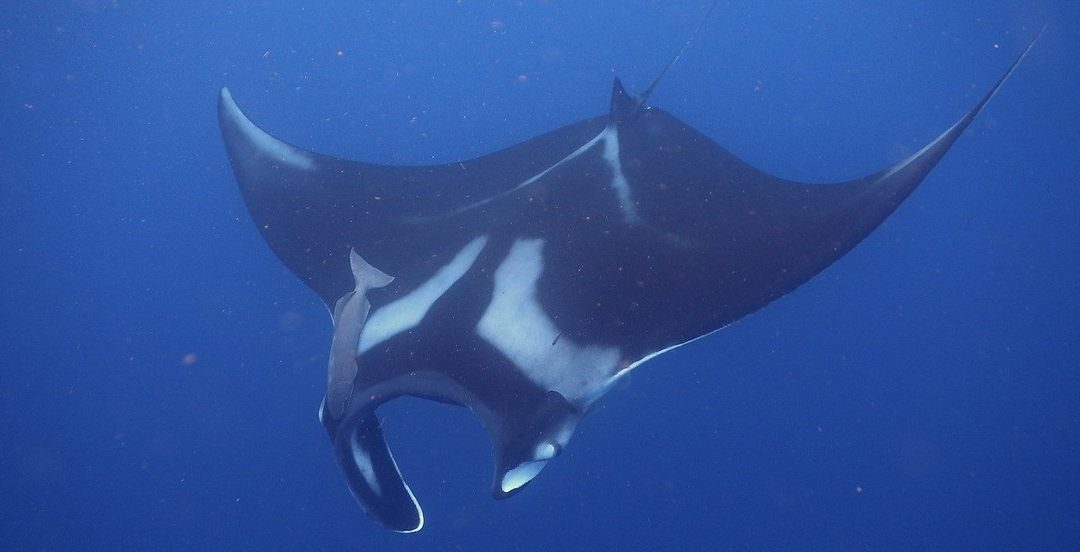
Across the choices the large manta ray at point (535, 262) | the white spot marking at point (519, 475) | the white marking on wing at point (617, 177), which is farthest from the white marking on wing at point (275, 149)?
the white spot marking at point (519, 475)

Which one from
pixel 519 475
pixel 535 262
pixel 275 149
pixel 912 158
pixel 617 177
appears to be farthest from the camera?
pixel 275 149

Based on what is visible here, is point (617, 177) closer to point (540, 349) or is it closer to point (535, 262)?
point (535, 262)

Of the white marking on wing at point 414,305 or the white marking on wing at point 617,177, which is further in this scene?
the white marking on wing at point 617,177

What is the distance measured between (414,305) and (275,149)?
132 centimetres

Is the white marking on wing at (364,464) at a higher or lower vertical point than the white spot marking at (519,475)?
lower

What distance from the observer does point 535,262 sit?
7.52 feet

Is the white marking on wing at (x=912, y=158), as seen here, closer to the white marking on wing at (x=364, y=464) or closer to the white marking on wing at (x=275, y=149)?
the white marking on wing at (x=364, y=464)

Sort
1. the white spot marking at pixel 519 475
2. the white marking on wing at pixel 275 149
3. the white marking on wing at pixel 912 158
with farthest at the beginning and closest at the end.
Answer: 1. the white marking on wing at pixel 275 149
2. the white marking on wing at pixel 912 158
3. the white spot marking at pixel 519 475

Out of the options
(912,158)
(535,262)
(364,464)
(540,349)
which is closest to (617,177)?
(535,262)

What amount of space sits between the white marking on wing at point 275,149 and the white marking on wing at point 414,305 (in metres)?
1.03

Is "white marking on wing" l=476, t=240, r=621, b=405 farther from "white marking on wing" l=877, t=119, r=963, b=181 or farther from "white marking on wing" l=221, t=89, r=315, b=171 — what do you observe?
"white marking on wing" l=221, t=89, r=315, b=171

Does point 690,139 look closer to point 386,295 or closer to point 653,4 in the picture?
point 386,295

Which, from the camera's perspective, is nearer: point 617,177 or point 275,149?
point 617,177

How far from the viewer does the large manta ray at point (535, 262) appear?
200cm
